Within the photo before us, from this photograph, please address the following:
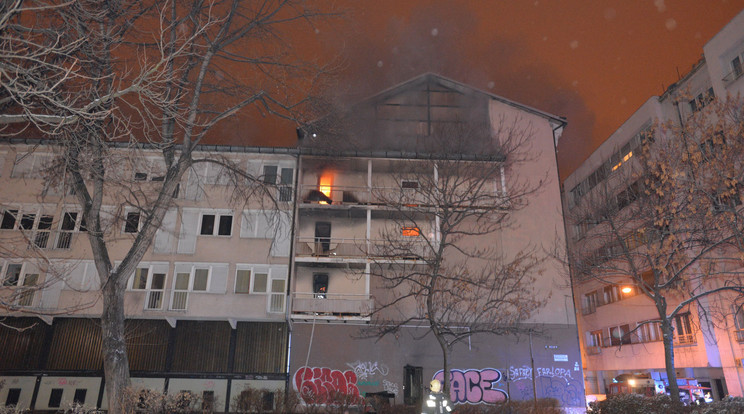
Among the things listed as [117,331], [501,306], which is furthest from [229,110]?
[501,306]

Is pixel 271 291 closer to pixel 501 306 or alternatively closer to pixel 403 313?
pixel 403 313

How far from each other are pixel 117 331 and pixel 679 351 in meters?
31.3

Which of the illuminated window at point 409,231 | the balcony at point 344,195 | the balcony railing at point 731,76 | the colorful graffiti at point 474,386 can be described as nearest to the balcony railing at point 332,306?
the illuminated window at point 409,231

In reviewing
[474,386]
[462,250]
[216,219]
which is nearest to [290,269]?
[216,219]

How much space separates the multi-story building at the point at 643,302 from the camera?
24.6m

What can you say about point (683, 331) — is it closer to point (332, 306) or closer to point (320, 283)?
point (332, 306)

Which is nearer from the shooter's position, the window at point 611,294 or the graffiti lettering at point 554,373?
the graffiti lettering at point 554,373

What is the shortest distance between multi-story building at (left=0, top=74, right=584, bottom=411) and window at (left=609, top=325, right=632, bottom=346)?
14.2 meters

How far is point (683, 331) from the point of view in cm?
2928

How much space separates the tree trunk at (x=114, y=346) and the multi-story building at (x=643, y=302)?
1627 cm

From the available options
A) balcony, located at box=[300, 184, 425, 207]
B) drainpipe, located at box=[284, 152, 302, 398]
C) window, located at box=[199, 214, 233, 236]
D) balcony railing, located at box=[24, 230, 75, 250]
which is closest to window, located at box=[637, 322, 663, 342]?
balcony, located at box=[300, 184, 425, 207]

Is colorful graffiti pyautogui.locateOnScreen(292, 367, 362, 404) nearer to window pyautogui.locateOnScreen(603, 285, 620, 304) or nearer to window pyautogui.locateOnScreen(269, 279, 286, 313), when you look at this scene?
window pyautogui.locateOnScreen(269, 279, 286, 313)

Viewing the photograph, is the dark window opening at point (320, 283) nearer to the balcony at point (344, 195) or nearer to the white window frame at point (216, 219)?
the balcony at point (344, 195)

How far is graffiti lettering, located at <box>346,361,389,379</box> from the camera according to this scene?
74.3 ft
